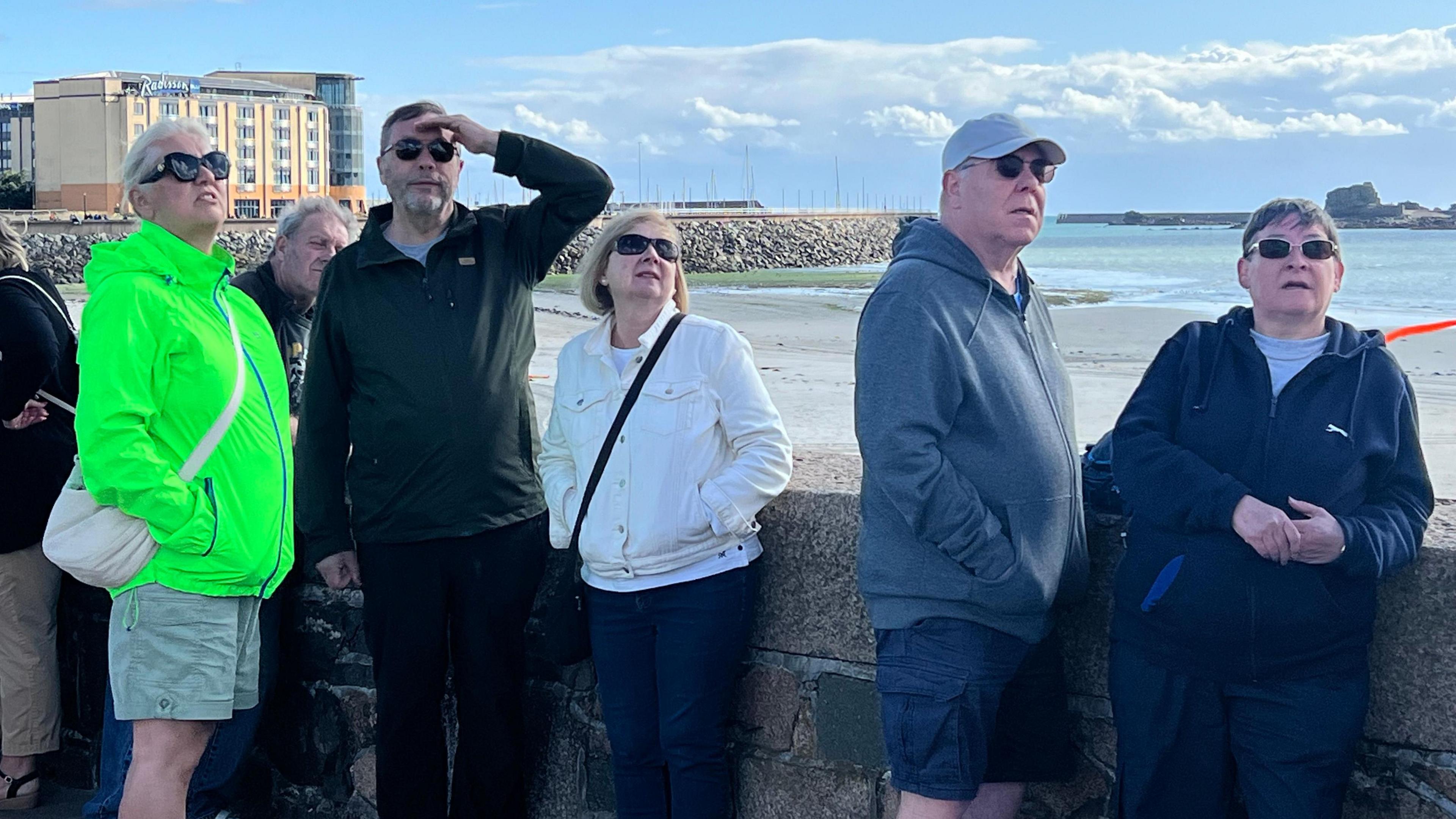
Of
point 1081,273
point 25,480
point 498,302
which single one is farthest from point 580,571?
point 1081,273

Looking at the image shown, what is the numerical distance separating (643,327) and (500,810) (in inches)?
53.1

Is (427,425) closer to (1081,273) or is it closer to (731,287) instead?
(731,287)

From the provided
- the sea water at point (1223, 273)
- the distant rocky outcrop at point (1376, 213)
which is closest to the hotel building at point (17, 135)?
the sea water at point (1223, 273)

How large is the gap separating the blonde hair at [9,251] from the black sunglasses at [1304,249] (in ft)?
11.2

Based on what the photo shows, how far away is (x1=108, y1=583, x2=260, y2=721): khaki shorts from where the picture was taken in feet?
10.2

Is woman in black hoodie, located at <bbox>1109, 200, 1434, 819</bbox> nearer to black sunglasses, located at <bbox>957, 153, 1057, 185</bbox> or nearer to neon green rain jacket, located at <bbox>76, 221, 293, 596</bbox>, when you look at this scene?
black sunglasses, located at <bbox>957, 153, 1057, 185</bbox>

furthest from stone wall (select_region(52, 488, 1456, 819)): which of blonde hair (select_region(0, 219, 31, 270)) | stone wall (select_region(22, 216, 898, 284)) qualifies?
stone wall (select_region(22, 216, 898, 284))

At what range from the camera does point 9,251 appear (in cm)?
393

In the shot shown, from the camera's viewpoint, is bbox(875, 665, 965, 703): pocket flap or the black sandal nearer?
bbox(875, 665, 965, 703): pocket flap

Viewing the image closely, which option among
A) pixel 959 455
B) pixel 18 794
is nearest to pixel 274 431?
pixel 959 455

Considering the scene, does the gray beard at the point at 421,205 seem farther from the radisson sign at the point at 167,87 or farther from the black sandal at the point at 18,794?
the radisson sign at the point at 167,87

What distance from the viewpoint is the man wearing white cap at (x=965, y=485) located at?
103 inches

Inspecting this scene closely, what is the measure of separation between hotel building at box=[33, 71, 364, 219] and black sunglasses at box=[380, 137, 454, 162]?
66.1 metres

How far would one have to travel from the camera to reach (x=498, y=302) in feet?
11.3
